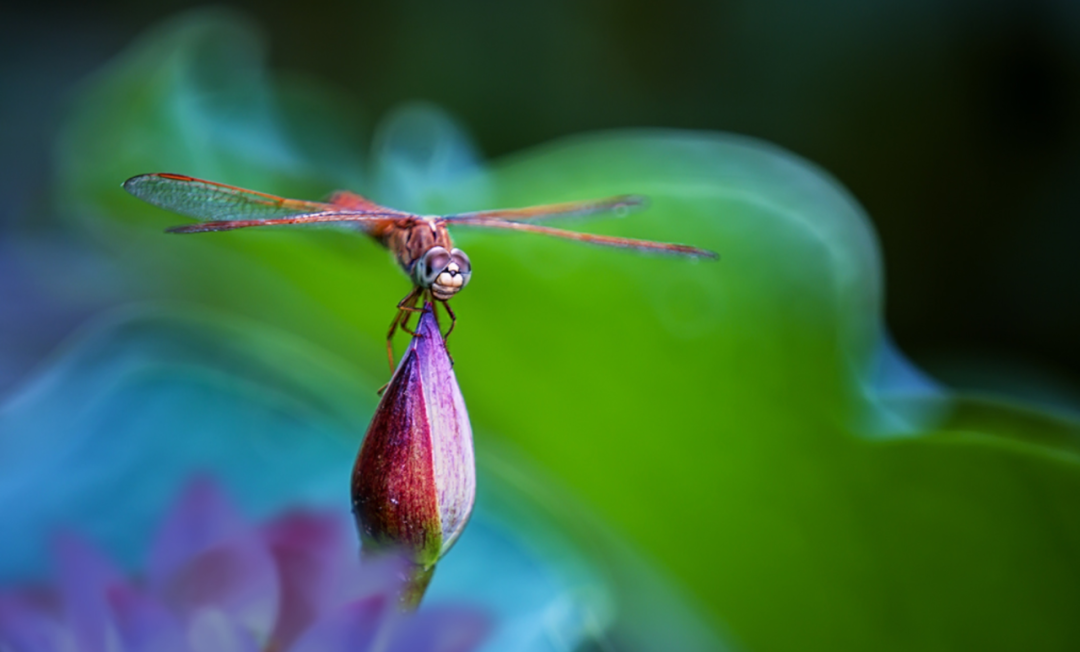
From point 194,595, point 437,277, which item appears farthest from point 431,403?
point 194,595

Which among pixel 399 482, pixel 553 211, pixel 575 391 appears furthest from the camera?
pixel 575 391

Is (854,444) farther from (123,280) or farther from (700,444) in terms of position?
(123,280)

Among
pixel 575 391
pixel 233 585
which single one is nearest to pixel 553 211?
pixel 233 585

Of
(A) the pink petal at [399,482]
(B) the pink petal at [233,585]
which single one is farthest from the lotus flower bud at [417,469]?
(B) the pink petal at [233,585]

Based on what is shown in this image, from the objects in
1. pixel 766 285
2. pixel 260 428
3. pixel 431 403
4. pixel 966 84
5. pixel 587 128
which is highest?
pixel 587 128

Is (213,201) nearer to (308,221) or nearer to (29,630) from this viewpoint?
(308,221)

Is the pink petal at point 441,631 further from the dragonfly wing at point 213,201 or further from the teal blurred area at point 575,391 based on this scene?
the dragonfly wing at point 213,201
